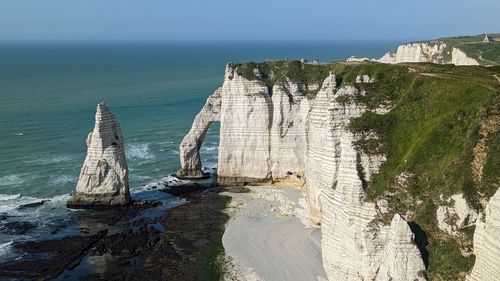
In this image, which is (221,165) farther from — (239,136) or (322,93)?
(322,93)

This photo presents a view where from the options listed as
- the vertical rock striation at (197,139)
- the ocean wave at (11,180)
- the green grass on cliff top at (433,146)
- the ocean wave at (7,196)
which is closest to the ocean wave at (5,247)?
the ocean wave at (7,196)

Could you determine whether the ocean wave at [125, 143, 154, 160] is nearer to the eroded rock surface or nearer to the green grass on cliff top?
the green grass on cliff top

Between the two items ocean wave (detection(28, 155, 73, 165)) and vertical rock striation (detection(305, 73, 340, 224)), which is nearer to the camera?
vertical rock striation (detection(305, 73, 340, 224))

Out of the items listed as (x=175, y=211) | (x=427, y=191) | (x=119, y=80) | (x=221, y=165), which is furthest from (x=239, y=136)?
(x=119, y=80)

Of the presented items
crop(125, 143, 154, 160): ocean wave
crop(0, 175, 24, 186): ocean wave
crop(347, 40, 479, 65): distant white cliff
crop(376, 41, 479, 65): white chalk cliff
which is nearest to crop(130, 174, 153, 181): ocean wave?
crop(125, 143, 154, 160): ocean wave

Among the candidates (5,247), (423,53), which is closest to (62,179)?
(5,247)

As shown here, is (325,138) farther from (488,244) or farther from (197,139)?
(197,139)

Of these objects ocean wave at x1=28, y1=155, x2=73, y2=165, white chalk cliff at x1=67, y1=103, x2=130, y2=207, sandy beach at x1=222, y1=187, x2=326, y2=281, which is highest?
white chalk cliff at x1=67, y1=103, x2=130, y2=207

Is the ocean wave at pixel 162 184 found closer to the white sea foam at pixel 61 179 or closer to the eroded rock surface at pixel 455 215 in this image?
the white sea foam at pixel 61 179
